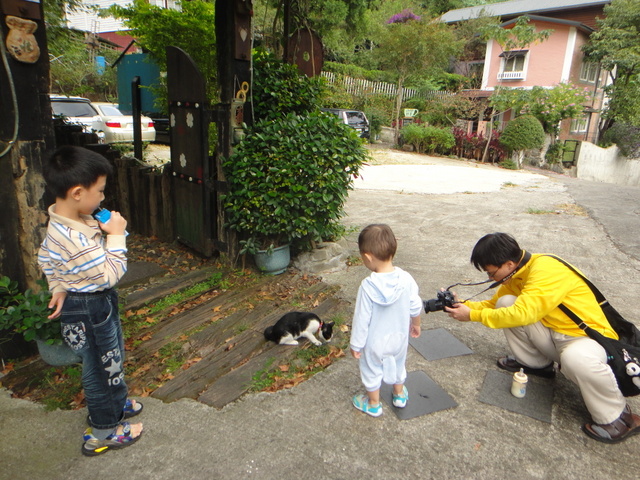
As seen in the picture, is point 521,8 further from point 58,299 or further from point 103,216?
point 58,299

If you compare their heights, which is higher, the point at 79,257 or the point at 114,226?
the point at 114,226

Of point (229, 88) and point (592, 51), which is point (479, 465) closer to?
point (229, 88)

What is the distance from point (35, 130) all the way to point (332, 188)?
2567 mm

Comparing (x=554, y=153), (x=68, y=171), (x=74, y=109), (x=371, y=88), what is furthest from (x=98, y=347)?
(x=371, y=88)

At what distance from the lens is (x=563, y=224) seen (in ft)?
24.2

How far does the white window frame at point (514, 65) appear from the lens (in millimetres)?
24484

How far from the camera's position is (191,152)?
472 centimetres

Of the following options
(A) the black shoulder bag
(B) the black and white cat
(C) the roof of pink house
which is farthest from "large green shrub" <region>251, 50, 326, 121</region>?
(C) the roof of pink house

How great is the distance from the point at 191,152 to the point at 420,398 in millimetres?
3432

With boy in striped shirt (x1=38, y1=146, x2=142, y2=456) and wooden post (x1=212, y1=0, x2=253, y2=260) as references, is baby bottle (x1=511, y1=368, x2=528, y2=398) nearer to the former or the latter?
boy in striped shirt (x1=38, y1=146, x2=142, y2=456)

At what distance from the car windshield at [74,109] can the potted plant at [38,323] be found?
10.8m

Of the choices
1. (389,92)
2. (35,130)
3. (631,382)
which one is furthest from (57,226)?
(389,92)

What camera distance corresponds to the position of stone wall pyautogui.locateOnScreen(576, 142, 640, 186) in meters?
21.9

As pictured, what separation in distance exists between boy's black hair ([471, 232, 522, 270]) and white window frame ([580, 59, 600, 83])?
1088 inches
